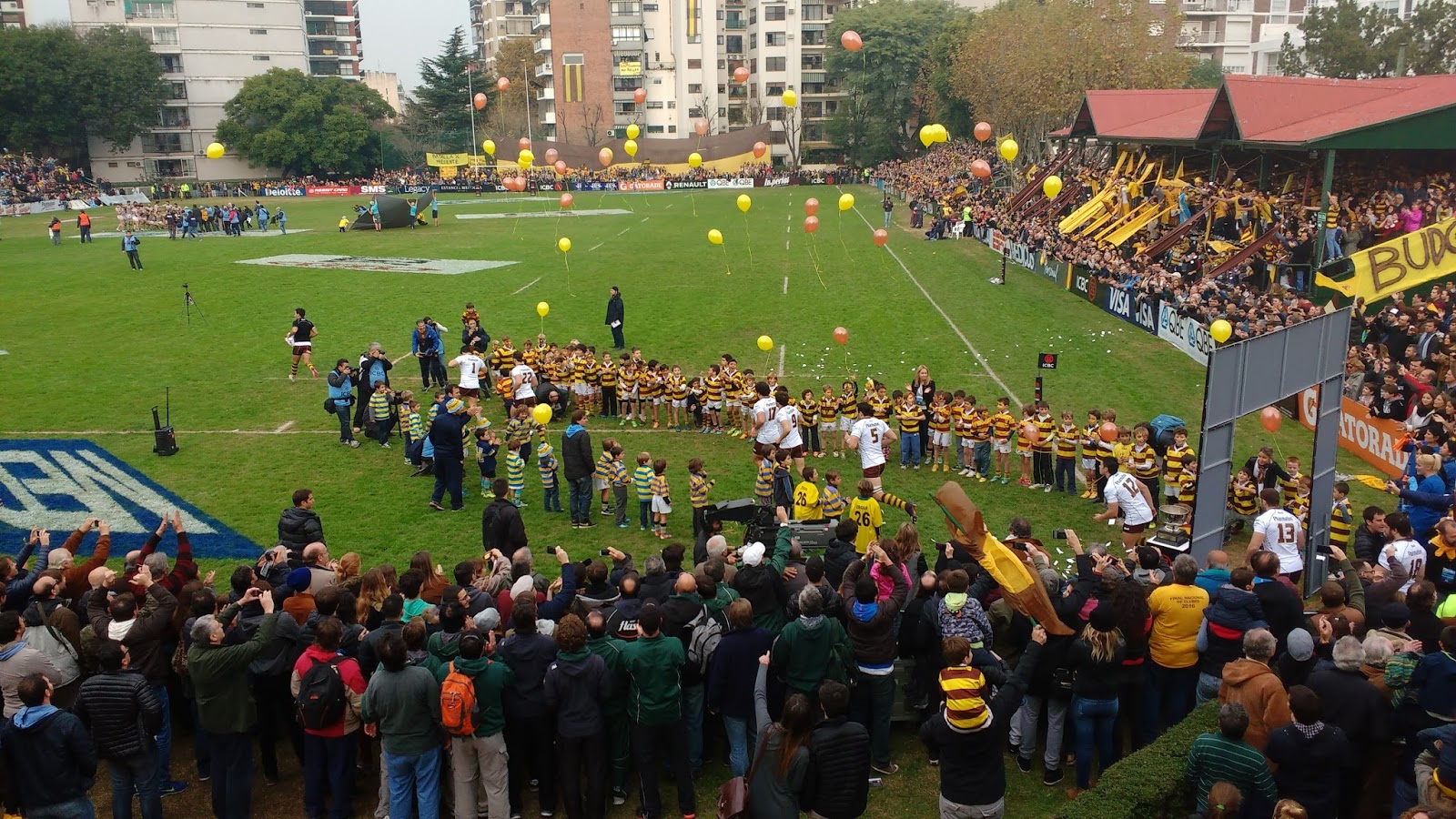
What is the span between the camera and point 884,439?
47.4 feet

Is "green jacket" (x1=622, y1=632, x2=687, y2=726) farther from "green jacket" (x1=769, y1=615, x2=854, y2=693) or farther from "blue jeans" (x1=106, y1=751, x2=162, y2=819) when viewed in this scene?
"blue jeans" (x1=106, y1=751, x2=162, y2=819)

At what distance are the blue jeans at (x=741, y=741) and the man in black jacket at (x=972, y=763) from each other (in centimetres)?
156

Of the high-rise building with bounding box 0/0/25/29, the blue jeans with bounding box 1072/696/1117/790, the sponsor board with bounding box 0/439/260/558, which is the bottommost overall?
the sponsor board with bounding box 0/439/260/558

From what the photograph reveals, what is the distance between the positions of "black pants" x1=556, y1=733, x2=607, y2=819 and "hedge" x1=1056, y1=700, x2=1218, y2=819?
3070mm

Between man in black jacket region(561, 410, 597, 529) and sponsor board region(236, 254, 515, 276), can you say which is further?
sponsor board region(236, 254, 515, 276)

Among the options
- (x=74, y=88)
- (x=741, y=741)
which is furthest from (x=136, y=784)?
(x=74, y=88)

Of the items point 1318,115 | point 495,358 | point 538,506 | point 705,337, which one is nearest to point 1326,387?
point 538,506

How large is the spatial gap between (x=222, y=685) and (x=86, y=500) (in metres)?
9.80

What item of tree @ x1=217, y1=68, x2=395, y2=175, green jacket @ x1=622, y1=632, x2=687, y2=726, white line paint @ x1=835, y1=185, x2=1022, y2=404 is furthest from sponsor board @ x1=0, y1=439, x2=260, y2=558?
tree @ x1=217, y1=68, x2=395, y2=175

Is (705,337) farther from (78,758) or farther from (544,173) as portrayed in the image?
(544,173)

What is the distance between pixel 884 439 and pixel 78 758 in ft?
34.0

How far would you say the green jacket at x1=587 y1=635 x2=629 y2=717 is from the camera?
22.9 ft

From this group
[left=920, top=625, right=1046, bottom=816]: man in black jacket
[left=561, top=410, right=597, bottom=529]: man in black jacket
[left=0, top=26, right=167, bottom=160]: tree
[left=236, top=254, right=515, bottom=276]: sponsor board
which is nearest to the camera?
[left=920, top=625, right=1046, bottom=816]: man in black jacket

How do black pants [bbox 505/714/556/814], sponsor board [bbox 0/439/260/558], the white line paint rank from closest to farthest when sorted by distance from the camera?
black pants [bbox 505/714/556/814]
sponsor board [bbox 0/439/260/558]
the white line paint
